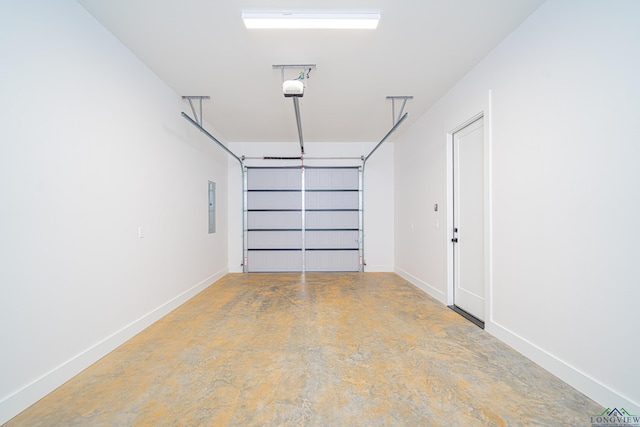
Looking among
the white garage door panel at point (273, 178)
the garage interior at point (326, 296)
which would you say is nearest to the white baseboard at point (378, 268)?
the garage interior at point (326, 296)

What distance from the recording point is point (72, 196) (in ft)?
6.64

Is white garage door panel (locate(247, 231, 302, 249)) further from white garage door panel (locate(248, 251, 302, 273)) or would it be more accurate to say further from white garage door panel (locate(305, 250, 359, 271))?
white garage door panel (locate(305, 250, 359, 271))

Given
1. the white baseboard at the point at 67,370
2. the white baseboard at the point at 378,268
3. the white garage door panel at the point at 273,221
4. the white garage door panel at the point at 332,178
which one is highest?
the white garage door panel at the point at 332,178

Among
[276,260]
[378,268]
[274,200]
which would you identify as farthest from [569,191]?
[276,260]

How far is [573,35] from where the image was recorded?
1857mm

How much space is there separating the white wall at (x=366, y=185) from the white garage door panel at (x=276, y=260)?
37 cm

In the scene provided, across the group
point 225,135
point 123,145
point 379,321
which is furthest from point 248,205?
point 379,321

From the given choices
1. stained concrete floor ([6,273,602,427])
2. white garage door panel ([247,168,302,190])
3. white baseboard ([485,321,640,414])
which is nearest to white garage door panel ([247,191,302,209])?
white garage door panel ([247,168,302,190])

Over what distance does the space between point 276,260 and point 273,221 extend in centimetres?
86

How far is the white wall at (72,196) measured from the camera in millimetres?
1632

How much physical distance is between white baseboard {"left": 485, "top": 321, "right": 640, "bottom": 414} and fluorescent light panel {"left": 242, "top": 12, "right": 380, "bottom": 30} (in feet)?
9.60

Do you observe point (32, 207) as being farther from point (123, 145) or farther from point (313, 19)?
point (313, 19)

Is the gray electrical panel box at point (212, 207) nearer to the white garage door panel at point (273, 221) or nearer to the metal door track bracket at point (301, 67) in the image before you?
the white garage door panel at point (273, 221)

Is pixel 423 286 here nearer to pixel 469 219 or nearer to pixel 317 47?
pixel 469 219
